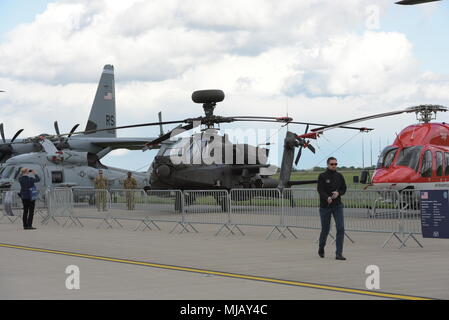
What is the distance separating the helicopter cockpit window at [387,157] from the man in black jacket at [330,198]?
35.1ft

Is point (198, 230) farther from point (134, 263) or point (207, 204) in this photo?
point (134, 263)

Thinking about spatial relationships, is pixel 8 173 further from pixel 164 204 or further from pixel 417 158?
pixel 417 158

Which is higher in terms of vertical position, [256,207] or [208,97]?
[208,97]

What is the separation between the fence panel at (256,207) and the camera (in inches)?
725

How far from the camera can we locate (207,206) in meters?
20.3

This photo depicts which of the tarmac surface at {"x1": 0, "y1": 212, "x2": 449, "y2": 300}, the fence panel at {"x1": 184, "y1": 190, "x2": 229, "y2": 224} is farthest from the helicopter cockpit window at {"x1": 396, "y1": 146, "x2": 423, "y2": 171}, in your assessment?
the fence panel at {"x1": 184, "y1": 190, "x2": 229, "y2": 224}

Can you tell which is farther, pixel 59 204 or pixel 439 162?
pixel 59 204

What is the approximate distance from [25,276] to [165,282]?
232 centimetres

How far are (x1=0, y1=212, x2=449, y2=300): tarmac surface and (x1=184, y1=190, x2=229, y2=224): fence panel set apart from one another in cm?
55

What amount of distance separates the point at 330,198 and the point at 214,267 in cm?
258

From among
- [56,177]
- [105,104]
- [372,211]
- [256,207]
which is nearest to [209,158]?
[256,207]

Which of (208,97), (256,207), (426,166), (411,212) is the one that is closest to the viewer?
(411,212)

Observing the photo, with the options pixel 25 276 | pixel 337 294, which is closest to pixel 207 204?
pixel 25 276
